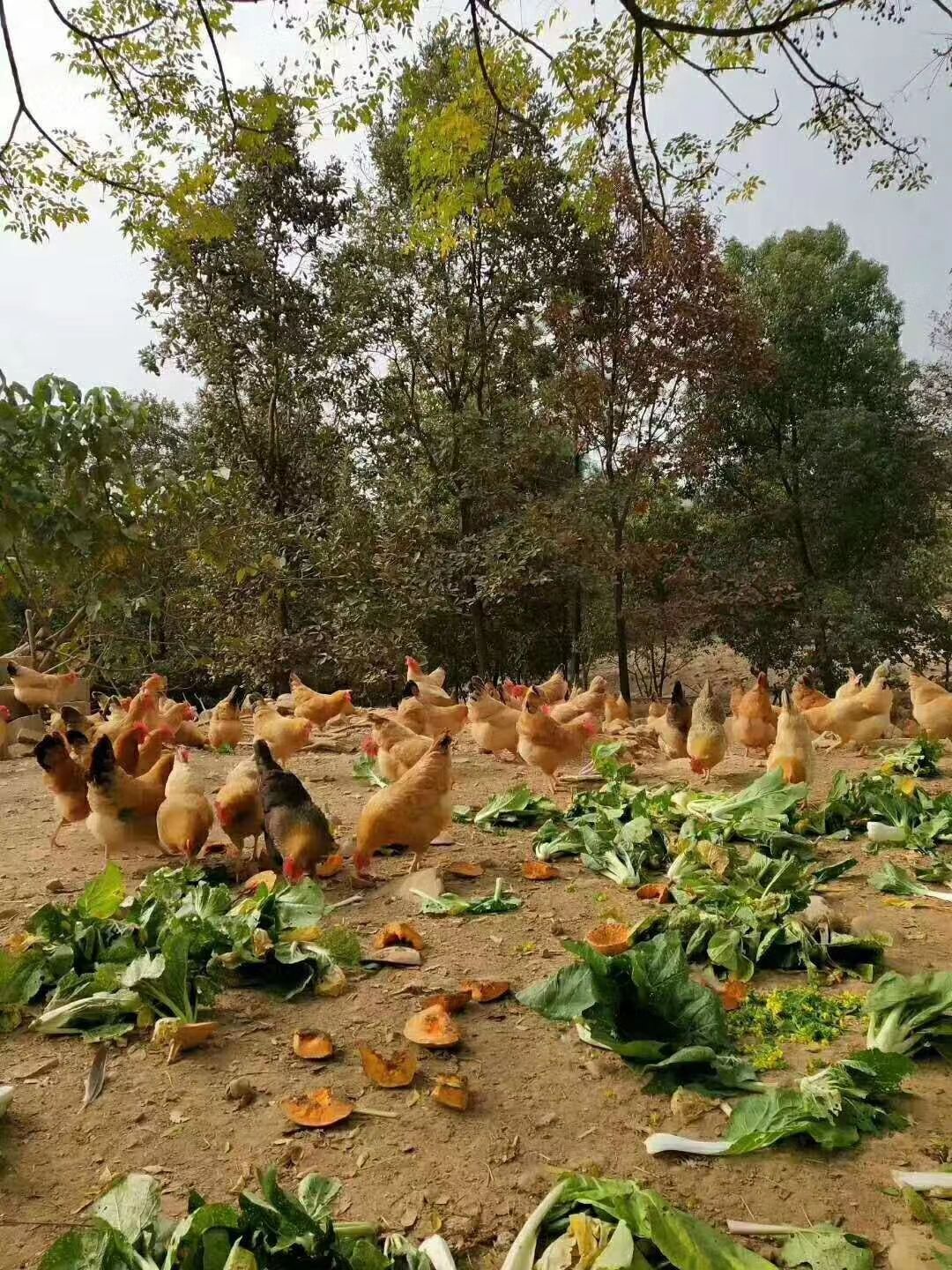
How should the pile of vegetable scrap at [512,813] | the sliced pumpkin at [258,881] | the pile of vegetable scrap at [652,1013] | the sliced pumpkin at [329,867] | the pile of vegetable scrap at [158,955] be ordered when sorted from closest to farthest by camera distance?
Result: the pile of vegetable scrap at [652,1013], the pile of vegetable scrap at [158,955], the sliced pumpkin at [258,881], the sliced pumpkin at [329,867], the pile of vegetable scrap at [512,813]

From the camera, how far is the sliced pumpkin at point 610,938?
9.29 ft

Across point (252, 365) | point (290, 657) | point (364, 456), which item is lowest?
point (290, 657)

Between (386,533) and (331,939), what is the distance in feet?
29.4

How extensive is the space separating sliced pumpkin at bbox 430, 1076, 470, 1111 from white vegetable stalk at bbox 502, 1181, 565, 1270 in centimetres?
39

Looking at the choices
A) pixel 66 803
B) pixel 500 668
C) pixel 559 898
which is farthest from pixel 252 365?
pixel 559 898

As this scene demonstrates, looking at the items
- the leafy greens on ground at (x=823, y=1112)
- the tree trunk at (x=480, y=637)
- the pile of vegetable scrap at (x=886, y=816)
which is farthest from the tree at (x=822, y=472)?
the leafy greens on ground at (x=823, y=1112)

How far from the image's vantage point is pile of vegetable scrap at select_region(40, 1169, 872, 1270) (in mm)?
1522

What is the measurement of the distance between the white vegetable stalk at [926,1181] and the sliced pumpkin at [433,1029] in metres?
1.14

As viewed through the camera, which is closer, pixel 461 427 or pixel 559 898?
pixel 559 898

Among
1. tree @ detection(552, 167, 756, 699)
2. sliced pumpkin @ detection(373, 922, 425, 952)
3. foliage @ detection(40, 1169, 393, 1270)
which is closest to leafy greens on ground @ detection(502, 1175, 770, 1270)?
foliage @ detection(40, 1169, 393, 1270)

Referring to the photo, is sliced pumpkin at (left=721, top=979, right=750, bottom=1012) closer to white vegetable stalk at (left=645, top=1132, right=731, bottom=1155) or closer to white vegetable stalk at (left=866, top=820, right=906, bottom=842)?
white vegetable stalk at (left=645, top=1132, right=731, bottom=1155)

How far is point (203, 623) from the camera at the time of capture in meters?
12.3

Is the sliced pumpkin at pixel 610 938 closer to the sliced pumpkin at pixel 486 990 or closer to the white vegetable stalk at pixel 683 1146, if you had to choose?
the sliced pumpkin at pixel 486 990

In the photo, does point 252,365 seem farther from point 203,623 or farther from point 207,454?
point 203,623
